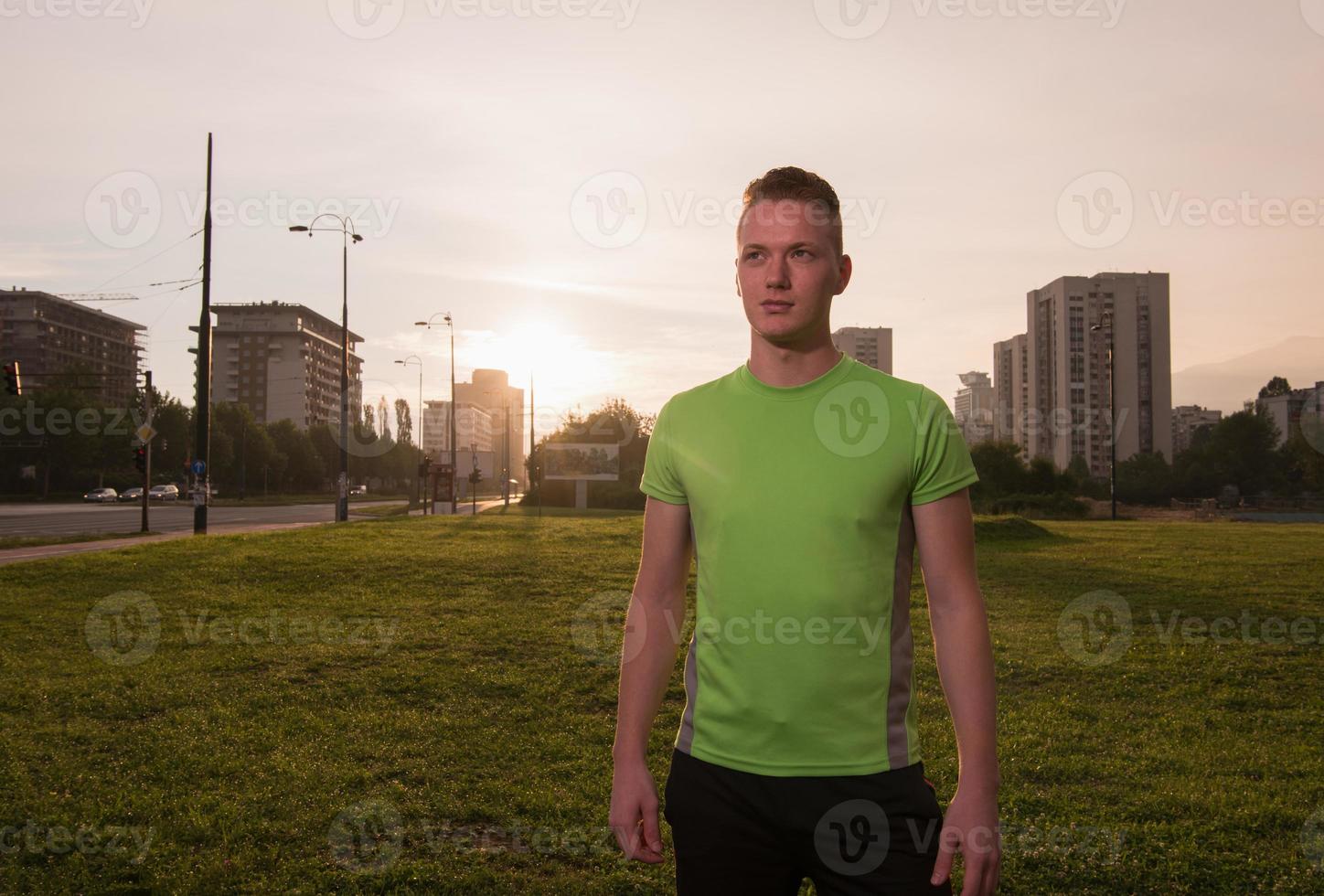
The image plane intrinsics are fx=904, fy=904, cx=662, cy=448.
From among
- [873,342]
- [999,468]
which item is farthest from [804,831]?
[873,342]

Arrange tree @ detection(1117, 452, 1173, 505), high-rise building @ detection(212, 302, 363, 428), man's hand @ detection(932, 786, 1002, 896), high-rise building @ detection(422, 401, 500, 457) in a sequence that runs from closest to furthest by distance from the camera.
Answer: man's hand @ detection(932, 786, 1002, 896) → tree @ detection(1117, 452, 1173, 505) → high-rise building @ detection(422, 401, 500, 457) → high-rise building @ detection(212, 302, 363, 428)

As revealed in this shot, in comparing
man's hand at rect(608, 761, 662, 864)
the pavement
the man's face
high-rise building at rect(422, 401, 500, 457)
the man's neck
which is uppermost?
high-rise building at rect(422, 401, 500, 457)

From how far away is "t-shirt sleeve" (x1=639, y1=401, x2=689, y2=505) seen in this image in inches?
95.1

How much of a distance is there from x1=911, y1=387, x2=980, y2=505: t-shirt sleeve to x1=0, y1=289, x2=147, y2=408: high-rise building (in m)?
135

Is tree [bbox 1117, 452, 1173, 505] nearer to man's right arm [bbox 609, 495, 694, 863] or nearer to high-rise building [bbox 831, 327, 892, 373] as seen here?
high-rise building [bbox 831, 327, 892, 373]

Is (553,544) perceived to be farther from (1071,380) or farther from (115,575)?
(1071,380)

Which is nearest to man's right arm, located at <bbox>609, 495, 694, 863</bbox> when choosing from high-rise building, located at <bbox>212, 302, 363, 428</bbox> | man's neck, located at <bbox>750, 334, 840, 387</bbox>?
man's neck, located at <bbox>750, 334, 840, 387</bbox>

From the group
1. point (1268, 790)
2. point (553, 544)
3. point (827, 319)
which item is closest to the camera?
point (827, 319)

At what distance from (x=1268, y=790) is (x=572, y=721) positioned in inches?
194

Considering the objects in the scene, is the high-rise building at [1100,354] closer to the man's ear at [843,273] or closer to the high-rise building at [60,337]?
the man's ear at [843,273]

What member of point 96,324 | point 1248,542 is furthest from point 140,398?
point 1248,542

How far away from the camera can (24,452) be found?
233 feet

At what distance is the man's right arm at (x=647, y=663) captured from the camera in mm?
2260

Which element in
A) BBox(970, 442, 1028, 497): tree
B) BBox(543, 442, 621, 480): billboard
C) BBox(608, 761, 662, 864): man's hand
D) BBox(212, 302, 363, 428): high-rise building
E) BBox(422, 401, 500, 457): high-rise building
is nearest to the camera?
BBox(608, 761, 662, 864): man's hand
